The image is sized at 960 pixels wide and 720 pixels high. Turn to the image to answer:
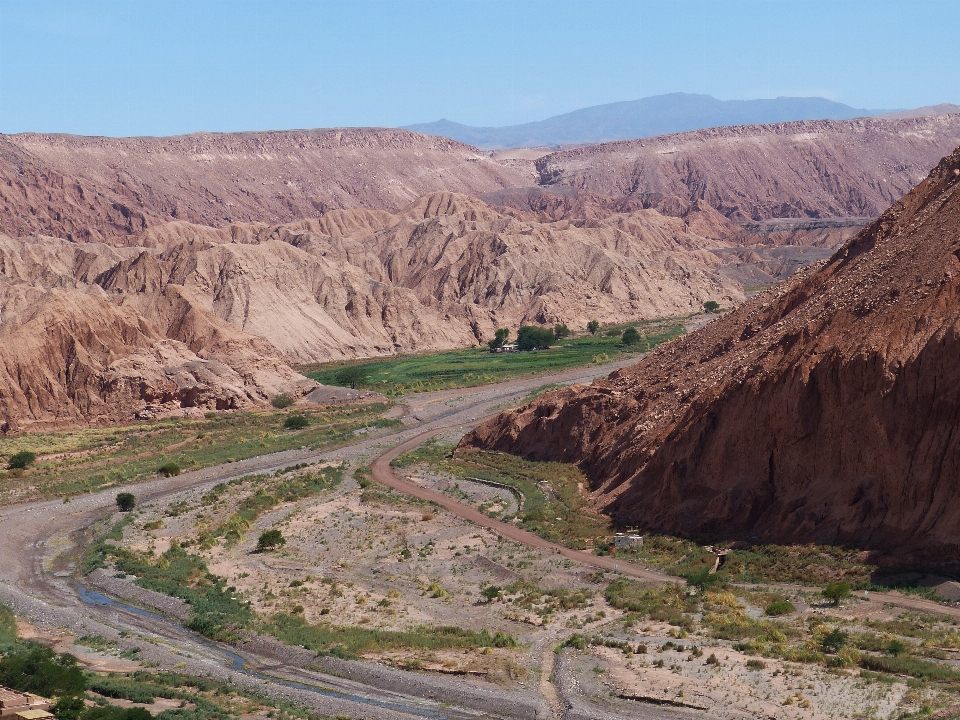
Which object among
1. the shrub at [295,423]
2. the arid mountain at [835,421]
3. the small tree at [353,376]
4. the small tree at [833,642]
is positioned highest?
the arid mountain at [835,421]

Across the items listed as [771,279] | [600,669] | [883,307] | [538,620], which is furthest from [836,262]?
[771,279]

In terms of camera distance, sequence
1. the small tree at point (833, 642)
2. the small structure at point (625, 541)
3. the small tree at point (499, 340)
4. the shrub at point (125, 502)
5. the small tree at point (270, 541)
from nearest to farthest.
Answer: the small tree at point (833, 642) < the small structure at point (625, 541) < the small tree at point (270, 541) < the shrub at point (125, 502) < the small tree at point (499, 340)

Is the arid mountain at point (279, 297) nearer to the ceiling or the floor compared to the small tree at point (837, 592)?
nearer to the ceiling

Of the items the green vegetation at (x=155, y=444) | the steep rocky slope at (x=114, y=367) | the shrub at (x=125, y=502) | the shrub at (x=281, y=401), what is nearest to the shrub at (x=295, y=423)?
the green vegetation at (x=155, y=444)

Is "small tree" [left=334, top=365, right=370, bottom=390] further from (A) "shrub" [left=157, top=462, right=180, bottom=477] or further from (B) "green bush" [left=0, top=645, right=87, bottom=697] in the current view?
(B) "green bush" [left=0, top=645, right=87, bottom=697]

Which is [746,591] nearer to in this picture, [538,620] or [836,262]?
[538,620]

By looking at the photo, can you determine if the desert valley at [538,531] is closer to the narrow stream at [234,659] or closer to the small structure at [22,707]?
the narrow stream at [234,659]

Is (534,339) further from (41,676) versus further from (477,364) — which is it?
(41,676)
